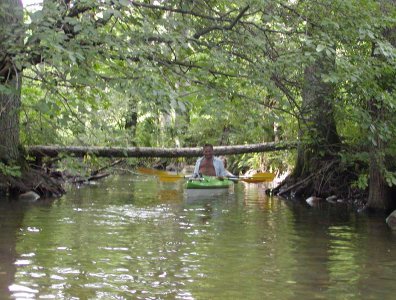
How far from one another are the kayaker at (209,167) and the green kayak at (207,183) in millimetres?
495

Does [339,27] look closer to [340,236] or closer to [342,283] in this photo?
[340,236]

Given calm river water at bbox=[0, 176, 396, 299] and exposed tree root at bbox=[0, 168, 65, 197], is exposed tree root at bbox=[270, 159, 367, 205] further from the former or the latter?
exposed tree root at bbox=[0, 168, 65, 197]

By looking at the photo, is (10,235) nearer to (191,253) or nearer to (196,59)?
(191,253)

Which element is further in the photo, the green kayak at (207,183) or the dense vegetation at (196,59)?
the green kayak at (207,183)

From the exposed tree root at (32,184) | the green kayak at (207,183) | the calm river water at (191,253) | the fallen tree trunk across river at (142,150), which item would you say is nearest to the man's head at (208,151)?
the fallen tree trunk across river at (142,150)

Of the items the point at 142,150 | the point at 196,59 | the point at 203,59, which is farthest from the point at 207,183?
the point at 203,59

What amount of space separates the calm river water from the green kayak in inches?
104

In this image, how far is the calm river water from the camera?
19.3ft

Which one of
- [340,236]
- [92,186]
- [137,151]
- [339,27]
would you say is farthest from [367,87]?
[92,186]

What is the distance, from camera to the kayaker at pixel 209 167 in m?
17.0

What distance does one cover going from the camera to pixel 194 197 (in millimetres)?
15734

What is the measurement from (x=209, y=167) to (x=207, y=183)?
129cm

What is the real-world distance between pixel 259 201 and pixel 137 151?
3148 mm

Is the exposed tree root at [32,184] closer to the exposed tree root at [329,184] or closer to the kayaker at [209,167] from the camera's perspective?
the kayaker at [209,167]
